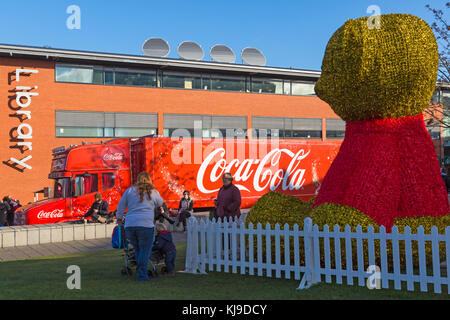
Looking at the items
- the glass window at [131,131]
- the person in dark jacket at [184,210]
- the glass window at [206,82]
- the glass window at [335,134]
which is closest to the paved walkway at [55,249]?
the person in dark jacket at [184,210]

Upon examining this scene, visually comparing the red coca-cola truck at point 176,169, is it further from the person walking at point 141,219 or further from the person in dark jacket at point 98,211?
the person walking at point 141,219

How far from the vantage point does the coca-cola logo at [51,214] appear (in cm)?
1745

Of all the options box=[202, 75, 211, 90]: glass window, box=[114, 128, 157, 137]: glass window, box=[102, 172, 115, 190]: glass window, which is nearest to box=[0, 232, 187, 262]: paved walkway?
box=[102, 172, 115, 190]: glass window

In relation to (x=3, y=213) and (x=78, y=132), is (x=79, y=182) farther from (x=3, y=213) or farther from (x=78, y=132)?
(x=78, y=132)

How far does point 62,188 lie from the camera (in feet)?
59.0

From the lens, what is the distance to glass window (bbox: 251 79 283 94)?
36594 millimetres

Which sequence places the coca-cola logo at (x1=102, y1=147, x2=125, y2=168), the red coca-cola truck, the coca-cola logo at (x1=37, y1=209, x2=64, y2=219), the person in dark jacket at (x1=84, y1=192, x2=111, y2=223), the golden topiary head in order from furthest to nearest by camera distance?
the coca-cola logo at (x1=102, y1=147, x2=125, y2=168) → the red coca-cola truck → the coca-cola logo at (x1=37, y1=209, x2=64, y2=219) → the person in dark jacket at (x1=84, y1=192, x2=111, y2=223) → the golden topiary head

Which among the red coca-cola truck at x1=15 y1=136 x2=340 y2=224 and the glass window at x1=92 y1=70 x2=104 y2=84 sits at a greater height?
the glass window at x1=92 y1=70 x2=104 y2=84

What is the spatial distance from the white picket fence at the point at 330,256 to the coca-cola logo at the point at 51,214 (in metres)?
10.8

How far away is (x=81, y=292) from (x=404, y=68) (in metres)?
5.56

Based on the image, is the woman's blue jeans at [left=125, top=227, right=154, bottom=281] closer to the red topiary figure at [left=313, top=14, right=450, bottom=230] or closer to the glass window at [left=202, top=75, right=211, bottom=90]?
the red topiary figure at [left=313, top=14, right=450, bottom=230]
